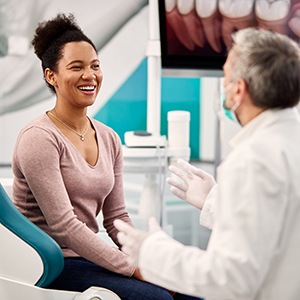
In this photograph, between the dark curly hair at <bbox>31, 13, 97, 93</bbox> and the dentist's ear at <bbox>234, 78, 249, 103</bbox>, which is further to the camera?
the dark curly hair at <bbox>31, 13, 97, 93</bbox>

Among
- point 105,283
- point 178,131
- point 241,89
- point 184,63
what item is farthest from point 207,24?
point 241,89

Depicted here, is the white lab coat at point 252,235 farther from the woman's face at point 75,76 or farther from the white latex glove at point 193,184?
the woman's face at point 75,76

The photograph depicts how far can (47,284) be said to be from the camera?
177 centimetres

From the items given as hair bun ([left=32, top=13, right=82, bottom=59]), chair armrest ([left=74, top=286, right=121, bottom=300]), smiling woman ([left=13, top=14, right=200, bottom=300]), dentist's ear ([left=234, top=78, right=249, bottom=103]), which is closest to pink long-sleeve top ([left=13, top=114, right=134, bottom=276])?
smiling woman ([left=13, top=14, right=200, bottom=300])

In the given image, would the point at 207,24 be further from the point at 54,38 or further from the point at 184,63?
the point at 54,38

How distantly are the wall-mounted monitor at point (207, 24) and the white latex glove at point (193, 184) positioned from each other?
136 centimetres

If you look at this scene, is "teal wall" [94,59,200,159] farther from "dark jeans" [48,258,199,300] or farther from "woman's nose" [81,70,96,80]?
"dark jeans" [48,258,199,300]

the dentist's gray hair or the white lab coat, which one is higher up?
the dentist's gray hair

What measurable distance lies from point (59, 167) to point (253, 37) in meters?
0.72

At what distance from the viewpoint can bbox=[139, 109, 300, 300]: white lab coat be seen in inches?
48.1

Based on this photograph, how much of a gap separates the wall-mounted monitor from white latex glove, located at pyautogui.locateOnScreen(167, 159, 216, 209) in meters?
1.36

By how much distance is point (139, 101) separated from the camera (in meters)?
4.00

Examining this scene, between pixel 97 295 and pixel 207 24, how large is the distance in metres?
1.74

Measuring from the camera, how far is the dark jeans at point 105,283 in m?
1.78
